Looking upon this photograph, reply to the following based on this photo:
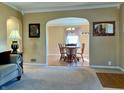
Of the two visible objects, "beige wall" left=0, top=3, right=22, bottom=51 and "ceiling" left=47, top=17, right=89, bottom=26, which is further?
"ceiling" left=47, top=17, right=89, bottom=26

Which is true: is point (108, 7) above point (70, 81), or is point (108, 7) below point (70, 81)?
above

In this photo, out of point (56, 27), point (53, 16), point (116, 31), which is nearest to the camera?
point (116, 31)

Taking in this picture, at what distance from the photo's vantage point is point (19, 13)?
763cm

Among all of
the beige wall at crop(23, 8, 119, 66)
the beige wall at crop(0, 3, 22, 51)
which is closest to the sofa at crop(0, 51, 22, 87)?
the beige wall at crop(0, 3, 22, 51)

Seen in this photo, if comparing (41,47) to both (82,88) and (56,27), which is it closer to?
(82,88)

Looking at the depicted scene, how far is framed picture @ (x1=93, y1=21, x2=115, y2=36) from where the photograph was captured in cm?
692

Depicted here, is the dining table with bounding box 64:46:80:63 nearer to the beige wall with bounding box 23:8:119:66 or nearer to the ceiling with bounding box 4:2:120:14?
the beige wall with bounding box 23:8:119:66

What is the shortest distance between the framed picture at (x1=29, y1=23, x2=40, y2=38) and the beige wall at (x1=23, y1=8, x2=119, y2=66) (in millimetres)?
133

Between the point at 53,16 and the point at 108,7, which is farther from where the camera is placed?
the point at 53,16

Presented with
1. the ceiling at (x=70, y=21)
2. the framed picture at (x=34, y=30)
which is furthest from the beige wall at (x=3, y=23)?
the ceiling at (x=70, y=21)

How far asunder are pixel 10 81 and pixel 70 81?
158 centimetres

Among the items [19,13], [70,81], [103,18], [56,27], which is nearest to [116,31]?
[103,18]

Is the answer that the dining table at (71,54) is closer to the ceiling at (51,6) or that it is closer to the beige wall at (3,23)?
the ceiling at (51,6)

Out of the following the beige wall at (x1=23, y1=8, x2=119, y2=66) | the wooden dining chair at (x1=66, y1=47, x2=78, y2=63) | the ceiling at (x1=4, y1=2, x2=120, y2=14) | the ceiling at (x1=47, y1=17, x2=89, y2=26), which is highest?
the ceiling at (x1=4, y1=2, x2=120, y2=14)
